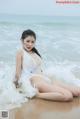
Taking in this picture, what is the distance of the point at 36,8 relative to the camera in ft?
15.1

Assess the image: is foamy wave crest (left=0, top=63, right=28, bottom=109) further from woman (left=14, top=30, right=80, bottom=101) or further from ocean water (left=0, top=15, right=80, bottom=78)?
ocean water (left=0, top=15, right=80, bottom=78)

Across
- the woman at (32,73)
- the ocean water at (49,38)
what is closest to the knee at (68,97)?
the woman at (32,73)

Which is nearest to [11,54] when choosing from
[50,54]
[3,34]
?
[50,54]

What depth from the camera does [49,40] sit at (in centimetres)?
490

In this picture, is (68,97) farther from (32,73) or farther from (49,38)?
(49,38)

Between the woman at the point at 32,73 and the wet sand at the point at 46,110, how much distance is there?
0.10m

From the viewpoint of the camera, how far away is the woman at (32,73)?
2814 millimetres

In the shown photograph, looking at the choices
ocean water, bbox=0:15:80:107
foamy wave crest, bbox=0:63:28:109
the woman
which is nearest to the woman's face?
the woman

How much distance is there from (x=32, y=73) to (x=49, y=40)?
1.99 metres

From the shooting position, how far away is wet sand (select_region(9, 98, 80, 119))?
2.39 m

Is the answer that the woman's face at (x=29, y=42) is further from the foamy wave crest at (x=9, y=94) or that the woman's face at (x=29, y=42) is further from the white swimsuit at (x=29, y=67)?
the foamy wave crest at (x=9, y=94)

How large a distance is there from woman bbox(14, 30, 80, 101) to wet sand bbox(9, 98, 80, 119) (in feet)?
0.33

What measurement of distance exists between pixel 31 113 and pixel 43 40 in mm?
2533

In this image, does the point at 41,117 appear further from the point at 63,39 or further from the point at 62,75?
the point at 63,39
